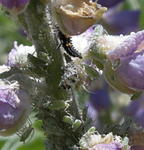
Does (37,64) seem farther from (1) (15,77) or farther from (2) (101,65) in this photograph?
(2) (101,65)

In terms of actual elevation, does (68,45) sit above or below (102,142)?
above

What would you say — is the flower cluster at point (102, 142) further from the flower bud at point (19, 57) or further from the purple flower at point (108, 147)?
the flower bud at point (19, 57)

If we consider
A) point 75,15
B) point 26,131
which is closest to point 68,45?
point 75,15

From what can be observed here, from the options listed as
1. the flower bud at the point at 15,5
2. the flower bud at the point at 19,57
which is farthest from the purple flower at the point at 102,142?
the flower bud at the point at 15,5

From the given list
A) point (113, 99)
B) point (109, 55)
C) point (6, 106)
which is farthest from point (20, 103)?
point (113, 99)

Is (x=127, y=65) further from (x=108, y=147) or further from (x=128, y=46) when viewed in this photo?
(x=108, y=147)

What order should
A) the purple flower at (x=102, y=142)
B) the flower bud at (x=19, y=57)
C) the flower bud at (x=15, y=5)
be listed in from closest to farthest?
1. the flower bud at (x=15, y=5)
2. the purple flower at (x=102, y=142)
3. the flower bud at (x=19, y=57)
